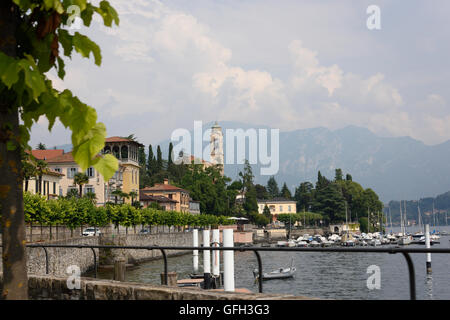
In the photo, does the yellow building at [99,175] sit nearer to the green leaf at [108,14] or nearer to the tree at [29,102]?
the tree at [29,102]

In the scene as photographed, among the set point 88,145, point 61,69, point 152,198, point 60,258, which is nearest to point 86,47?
point 61,69

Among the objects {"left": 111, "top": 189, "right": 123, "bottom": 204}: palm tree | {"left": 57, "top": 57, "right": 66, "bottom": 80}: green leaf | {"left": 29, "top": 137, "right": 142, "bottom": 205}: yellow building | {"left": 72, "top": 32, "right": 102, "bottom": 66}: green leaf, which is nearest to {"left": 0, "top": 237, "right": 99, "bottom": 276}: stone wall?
{"left": 57, "top": 57, "right": 66, "bottom": 80}: green leaf

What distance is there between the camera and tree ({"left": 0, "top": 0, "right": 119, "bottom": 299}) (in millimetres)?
4324

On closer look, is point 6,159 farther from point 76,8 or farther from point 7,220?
point 76,8

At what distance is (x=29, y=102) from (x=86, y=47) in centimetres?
76

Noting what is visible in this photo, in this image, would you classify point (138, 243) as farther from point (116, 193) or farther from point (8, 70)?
point (8, 70)

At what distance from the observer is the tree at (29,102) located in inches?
170

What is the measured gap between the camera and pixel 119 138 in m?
107

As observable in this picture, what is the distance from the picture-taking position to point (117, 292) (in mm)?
8141

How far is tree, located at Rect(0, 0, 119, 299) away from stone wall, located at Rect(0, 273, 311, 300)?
2.51 metres

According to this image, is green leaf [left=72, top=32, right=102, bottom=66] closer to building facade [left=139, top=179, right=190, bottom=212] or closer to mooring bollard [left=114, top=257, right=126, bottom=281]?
mooring bollard [left=114, top=257, right=126, bottom=281]

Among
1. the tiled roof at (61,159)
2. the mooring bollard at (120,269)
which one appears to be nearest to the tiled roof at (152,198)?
the tiled roof at (61,159)

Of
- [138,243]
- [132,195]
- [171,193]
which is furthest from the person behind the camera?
[171,193]
